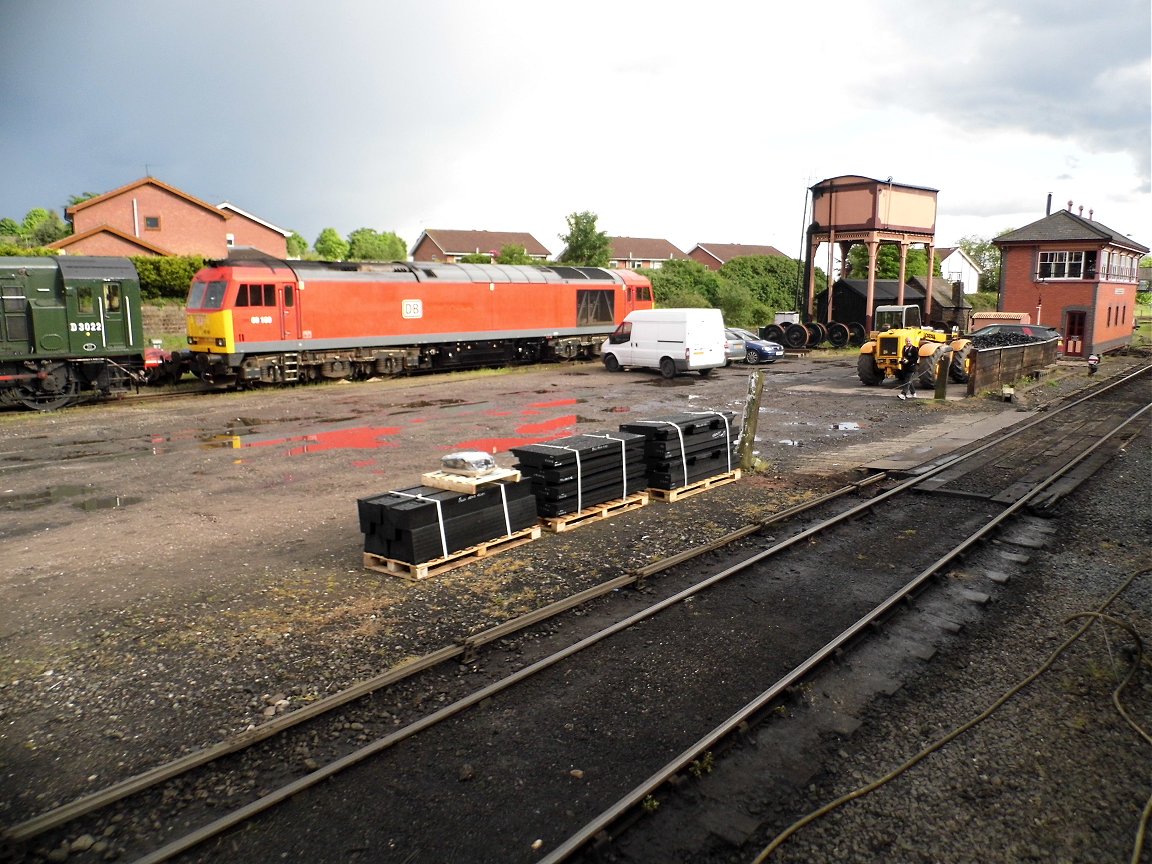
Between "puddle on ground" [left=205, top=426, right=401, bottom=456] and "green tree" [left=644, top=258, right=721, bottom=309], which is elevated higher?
"green tree" [left=644, top=258, right=721, bottom=309]

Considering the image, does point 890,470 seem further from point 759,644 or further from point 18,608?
point 18,608

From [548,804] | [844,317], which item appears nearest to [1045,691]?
[548,804]

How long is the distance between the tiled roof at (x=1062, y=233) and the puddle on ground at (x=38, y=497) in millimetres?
40086

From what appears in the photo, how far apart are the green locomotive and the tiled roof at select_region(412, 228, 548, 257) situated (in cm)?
6308

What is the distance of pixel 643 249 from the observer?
98562mm

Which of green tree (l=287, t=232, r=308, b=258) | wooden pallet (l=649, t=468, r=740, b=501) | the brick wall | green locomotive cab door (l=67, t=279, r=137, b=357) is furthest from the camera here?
green tree (l=287, t=232, r=308, b=258)

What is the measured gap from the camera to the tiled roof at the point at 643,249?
95.2 meters

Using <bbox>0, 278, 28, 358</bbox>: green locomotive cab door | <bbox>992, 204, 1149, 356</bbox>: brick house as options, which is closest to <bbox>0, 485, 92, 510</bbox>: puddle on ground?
<bbox>0, 278, 28, 358</bbox>: green locomotive cab door

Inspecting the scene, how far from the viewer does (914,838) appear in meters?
4.49

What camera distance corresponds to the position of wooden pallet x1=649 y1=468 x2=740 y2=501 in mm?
11570

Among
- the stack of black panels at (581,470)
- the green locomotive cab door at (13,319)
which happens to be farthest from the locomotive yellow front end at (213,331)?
the stack of black panels at (581,470)

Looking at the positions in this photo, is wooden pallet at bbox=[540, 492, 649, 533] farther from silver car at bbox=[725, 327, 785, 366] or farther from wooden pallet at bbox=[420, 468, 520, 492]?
silver car at bbox=[725, 327, 785, 366]

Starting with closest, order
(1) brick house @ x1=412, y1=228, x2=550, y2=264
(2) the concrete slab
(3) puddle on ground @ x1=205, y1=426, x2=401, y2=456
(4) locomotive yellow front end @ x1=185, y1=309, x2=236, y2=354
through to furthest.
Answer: (2) the concrete slab
(3) puddle on ground @ x1=205, y1=426, x2=401, y2=456
(4) locomotive yellow front end @ x1=185, y1=309, x2=236, y2=354
(1) brick house @ x1=412, y1=228, x2=550, y2=264

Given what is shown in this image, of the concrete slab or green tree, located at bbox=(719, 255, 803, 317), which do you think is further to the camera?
green tree, located at bbox=(719, 255, 803, 317)
